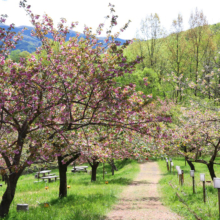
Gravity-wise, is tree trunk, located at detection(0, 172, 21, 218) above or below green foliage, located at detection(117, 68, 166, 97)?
below

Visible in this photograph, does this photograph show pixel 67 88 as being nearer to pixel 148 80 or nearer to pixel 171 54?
pixel 148 80

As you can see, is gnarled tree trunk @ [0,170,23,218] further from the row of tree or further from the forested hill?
the forested hill

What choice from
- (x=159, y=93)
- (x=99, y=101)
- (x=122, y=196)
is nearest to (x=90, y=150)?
(x=99, y=101)

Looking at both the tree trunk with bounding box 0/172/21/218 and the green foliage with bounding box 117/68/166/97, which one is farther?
the green foliage with bounding box 117/68/166/97

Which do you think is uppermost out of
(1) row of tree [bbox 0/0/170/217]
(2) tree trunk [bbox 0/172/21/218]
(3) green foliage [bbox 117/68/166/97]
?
(3) green foliage [bbox 117/68/166/97]

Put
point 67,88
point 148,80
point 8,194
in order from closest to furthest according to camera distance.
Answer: point 67,88
point 8,194
point 148,80

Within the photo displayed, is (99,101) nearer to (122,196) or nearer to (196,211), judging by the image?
(196,211)

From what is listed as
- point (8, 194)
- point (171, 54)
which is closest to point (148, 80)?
point (171, 54)

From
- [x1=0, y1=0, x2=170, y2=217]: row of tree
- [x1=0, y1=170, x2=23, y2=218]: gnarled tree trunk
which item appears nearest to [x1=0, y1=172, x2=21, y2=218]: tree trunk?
[x1=0, y1=170, x2=23, y2=218]: gnarled tree trunk

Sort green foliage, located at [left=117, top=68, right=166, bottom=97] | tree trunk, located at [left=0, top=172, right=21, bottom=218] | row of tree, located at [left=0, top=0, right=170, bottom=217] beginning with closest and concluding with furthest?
row of tree, located at [left=0, top=0, right=170, bottom=217], tree trunk, located at [left=0, top=172, right=21, bottom=218], green foliage, located at [left=117, top=68, right=166, bottom=97]

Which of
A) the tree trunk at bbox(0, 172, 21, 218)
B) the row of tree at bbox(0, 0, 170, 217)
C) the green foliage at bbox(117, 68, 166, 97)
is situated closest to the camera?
the row of tree at bbox(0, 0, 170, 217)

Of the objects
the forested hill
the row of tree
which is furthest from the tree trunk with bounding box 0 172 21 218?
the forested hill

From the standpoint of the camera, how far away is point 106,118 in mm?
7465

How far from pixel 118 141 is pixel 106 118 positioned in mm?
4678
